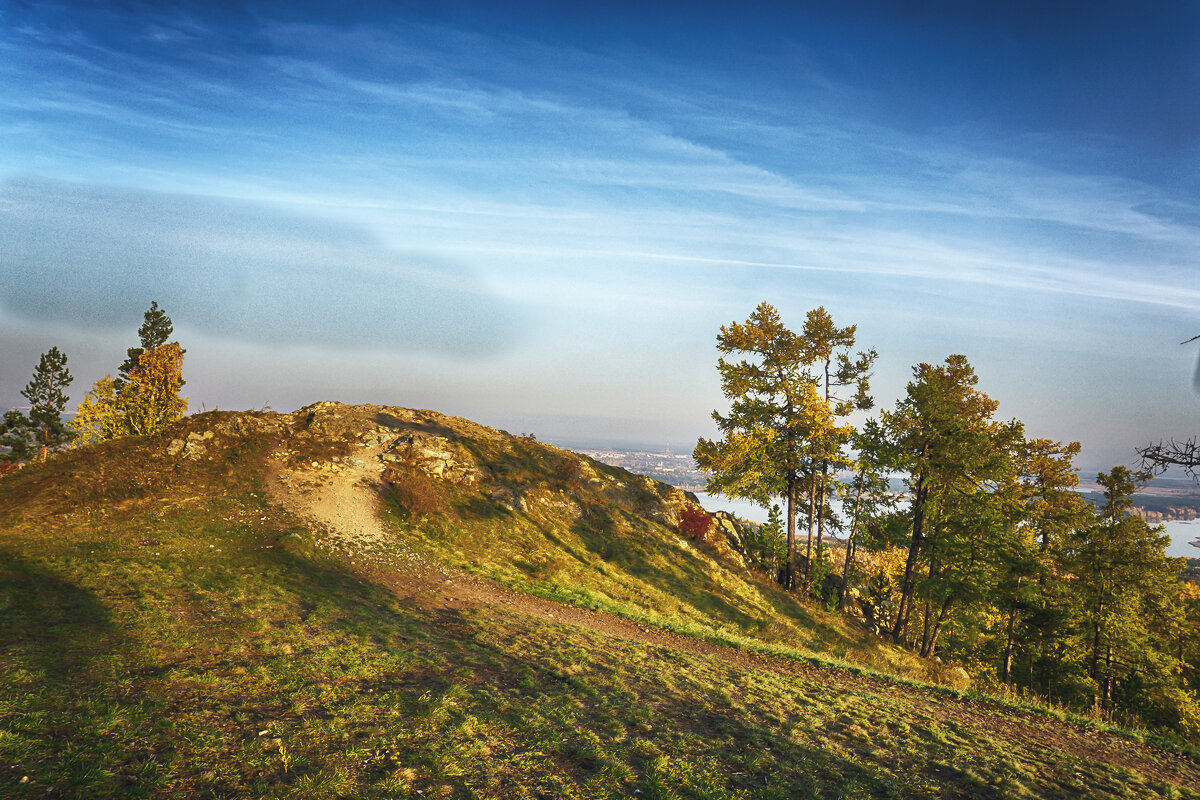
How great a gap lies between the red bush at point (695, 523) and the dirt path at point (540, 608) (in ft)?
45.2

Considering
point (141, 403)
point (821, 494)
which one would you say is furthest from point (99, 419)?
point (821, 494)

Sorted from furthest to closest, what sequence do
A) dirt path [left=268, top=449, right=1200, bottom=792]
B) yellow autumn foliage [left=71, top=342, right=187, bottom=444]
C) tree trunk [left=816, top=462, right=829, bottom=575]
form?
yellow autumn foliage [left=71, top=342, right=187, bottom=444]
tree trunk [left=816, top=462, right=829, bottom=575]
dirt path [left=268, top=449, right=1200, bottom=792]

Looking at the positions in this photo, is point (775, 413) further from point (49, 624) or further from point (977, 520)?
point (49, 624)

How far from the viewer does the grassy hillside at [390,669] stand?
603 centimetres

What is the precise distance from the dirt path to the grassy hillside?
0.11 m

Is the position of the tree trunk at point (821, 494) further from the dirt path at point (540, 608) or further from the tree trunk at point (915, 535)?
the dirt path at point (540, 608)

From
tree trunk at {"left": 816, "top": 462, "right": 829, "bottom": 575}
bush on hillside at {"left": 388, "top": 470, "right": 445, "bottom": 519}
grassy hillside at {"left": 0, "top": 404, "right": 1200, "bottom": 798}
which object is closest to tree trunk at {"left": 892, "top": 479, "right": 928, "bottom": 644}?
tree trunk at {"left": 816, "top": 462, "right": 829, "bottom": 575}

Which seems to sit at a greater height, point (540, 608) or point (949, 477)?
point (949, 477)

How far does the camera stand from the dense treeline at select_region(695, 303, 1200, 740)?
74.1 feet

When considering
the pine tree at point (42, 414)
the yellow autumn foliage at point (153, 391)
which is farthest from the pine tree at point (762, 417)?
the pine tree at point (42, 414)

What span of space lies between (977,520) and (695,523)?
13.6m

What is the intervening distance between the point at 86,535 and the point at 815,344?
97.7 ft

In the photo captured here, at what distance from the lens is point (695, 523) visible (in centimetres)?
3048

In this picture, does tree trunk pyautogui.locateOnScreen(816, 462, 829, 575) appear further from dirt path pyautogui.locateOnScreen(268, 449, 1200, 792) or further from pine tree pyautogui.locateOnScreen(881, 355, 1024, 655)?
dirt path pyautogui.locateOnScreen(268, 449, 1200, 792)
